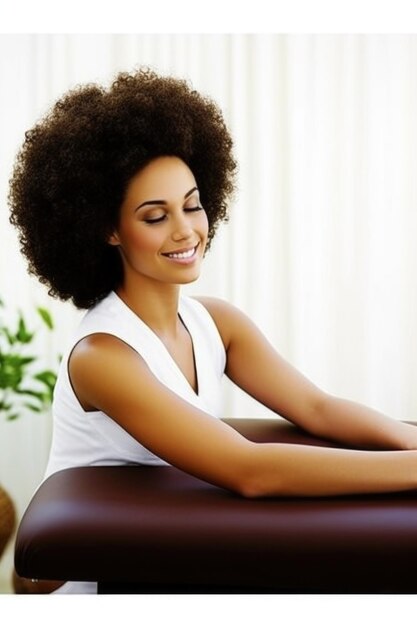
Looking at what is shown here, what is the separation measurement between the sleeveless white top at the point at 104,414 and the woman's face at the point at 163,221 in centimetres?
10

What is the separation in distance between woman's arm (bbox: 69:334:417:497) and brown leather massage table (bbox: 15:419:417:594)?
61 millimetres

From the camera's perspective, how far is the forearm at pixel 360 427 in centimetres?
157

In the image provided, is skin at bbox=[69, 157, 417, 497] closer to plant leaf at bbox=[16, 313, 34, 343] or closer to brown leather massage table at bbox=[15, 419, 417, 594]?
brown leather massage table at bbox=[15, 419, 417, 594]

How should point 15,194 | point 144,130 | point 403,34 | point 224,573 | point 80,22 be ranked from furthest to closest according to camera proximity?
point 403,34 → point 80,22 → point 15,194 → point 144,130 → point 224,573

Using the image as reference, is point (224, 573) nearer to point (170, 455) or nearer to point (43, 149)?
point (170, 455)

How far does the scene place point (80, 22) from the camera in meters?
2.11

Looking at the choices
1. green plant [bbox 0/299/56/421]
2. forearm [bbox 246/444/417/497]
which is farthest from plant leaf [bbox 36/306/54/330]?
forearm [bbox 246/444/417/497]

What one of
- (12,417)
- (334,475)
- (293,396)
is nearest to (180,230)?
(293,396)

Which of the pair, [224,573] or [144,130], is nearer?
[224,573]

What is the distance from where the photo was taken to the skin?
127 centimetres

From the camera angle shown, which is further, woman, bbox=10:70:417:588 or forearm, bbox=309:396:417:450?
forearm, bbox=309:396:417:450

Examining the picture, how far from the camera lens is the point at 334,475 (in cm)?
126

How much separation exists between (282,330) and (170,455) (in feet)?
6.60

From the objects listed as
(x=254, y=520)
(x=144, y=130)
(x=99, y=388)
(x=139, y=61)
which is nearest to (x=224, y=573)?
(x=254, y=520)
